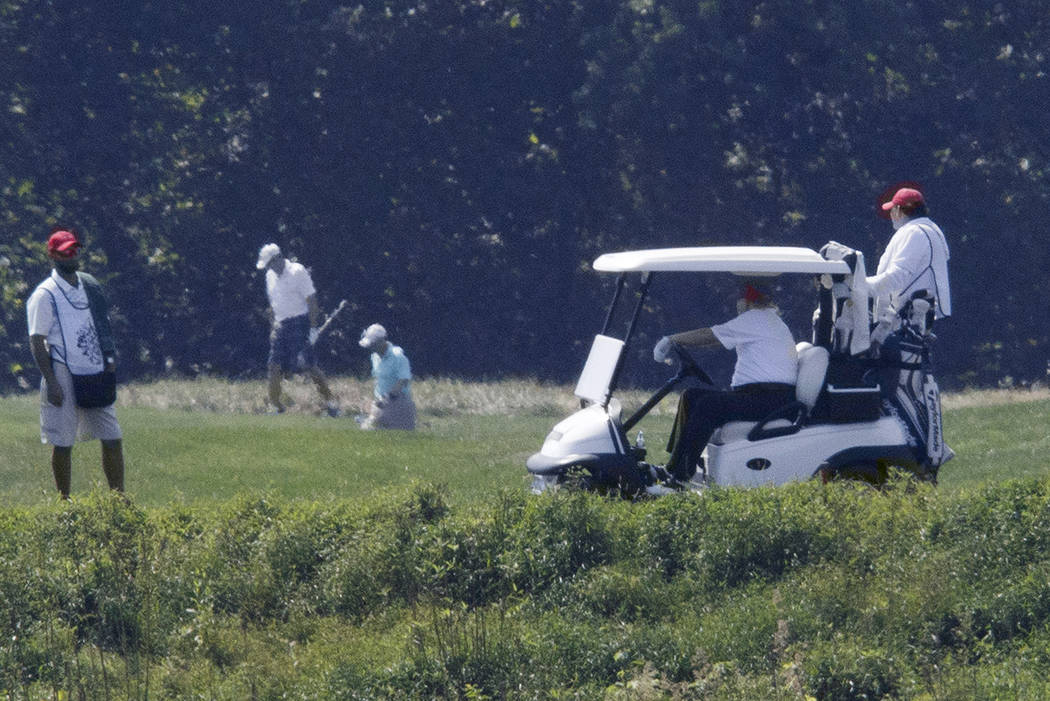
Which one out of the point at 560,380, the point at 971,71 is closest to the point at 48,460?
the point at 560,380

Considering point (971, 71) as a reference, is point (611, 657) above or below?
below

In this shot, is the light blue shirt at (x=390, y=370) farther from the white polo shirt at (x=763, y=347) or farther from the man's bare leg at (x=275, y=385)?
the white polo shirt at (x=763, y=347)

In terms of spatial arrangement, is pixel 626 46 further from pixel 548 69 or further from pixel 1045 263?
pixel 1045 263

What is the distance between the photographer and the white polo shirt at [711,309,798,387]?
10.1 metres

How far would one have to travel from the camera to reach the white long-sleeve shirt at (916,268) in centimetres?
1070

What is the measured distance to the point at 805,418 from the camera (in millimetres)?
10039

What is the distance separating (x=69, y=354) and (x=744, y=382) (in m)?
4.15

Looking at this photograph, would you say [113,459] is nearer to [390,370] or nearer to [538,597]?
[538,597]

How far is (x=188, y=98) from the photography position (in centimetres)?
2856

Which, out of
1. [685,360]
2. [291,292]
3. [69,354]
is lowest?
[291,292]

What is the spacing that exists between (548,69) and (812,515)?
2040 centimetres

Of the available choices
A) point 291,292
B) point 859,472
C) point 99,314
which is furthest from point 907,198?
point 291,292

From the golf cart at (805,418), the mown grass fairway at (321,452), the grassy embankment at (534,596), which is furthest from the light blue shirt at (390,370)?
the golf cart at (805,418)

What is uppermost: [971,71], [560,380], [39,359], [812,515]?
[971,71]
